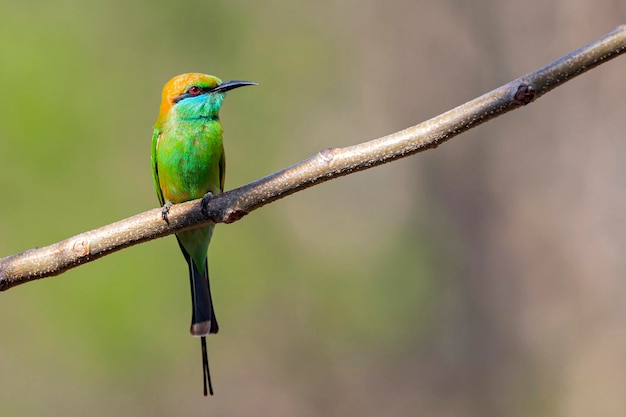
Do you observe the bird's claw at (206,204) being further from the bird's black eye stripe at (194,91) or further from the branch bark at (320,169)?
the bird's black eye stripe at (194,91)

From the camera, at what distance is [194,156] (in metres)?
2.97

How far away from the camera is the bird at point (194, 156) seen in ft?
9.77

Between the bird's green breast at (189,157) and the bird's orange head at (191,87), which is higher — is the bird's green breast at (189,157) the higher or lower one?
the lower one

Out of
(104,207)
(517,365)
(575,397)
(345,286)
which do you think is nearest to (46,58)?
(104,207)

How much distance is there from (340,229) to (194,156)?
9.55 feet

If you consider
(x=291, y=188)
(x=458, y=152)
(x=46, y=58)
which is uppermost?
(x=46, y=58)

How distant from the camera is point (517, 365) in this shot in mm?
4594

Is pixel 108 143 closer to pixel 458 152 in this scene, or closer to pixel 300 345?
pixel 300 345

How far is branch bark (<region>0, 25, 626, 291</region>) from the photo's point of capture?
1583mm

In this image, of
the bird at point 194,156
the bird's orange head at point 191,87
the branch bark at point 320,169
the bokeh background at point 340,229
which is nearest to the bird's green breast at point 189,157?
the bird at point 194,156

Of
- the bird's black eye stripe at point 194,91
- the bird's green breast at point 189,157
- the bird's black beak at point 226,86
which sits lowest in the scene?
the bird's green breast at point 189,157

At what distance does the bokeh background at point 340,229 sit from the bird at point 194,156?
1.97m

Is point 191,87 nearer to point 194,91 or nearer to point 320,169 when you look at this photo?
point 194,91

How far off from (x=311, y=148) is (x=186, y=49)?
1.17 meters
